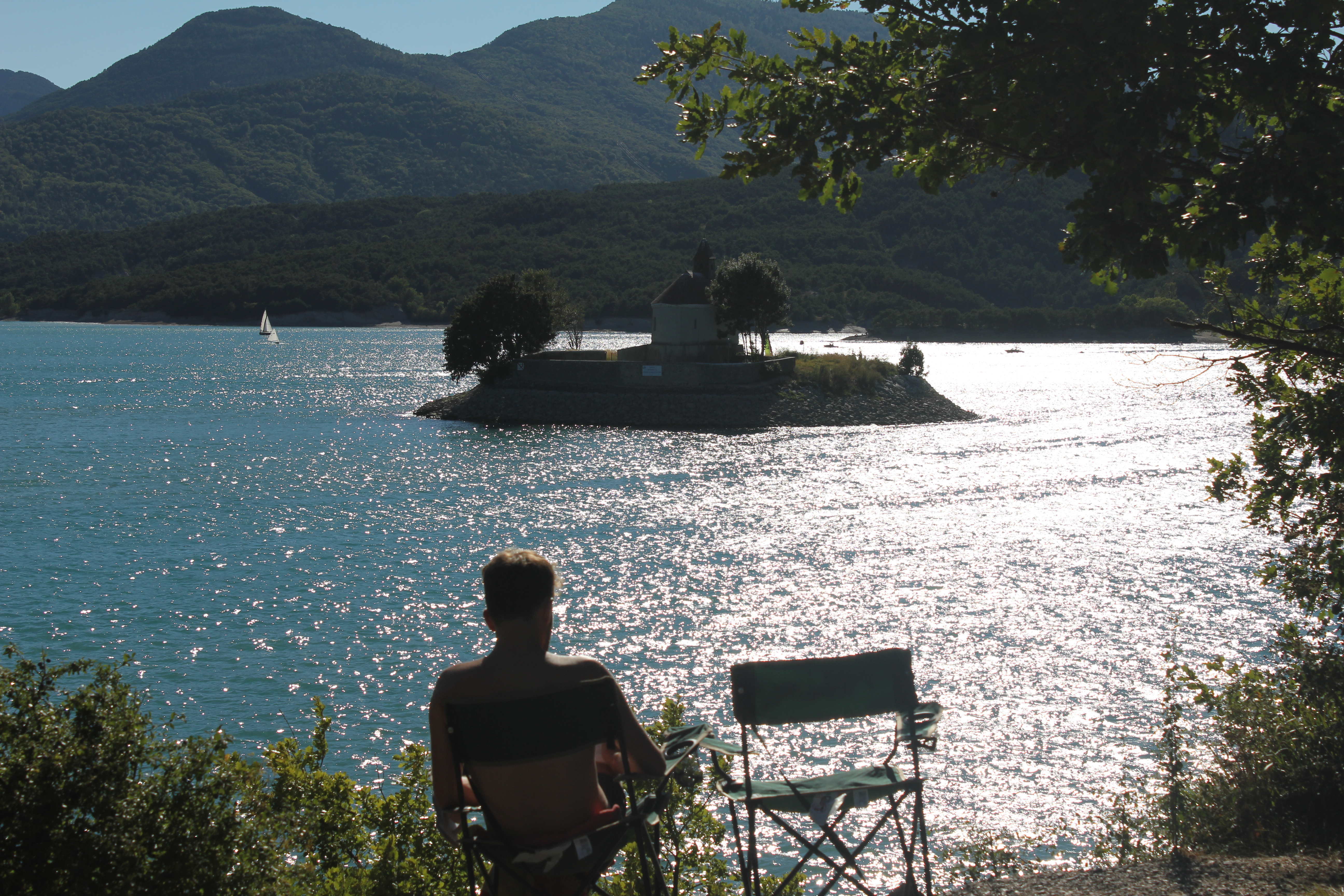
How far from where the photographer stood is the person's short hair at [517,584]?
3.38 m

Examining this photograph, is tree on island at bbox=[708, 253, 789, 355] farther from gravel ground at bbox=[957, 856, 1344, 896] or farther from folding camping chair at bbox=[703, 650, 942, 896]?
folding camping chair at bbox=[703, 650, 942, 896]

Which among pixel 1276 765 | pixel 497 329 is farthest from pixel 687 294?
pixel 1276 765

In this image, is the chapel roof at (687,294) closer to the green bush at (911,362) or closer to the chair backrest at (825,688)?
the green bush at (911,362)

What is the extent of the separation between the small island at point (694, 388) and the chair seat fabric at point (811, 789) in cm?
4960

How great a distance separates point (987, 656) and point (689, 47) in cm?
1371

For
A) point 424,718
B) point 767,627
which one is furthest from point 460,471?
point 424,718

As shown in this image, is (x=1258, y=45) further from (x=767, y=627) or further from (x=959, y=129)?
(x=767, y=627)

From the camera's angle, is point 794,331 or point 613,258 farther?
point 613,258

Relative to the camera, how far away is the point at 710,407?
5459 centimetres

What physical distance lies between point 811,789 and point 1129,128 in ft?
11.3

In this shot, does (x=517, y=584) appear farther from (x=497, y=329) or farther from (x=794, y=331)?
(x=794, y=331)

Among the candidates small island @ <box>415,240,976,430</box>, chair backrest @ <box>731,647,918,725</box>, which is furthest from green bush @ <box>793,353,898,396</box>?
chair backrest @ <box>731,647,918,725</box>

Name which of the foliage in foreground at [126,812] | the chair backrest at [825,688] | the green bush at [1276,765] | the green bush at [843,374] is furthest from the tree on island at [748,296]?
the foliage in foreground at [126,812]

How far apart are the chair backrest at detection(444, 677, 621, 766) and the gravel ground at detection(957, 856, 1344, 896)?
297 cm
